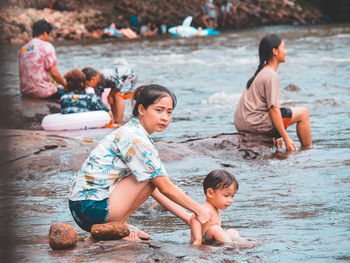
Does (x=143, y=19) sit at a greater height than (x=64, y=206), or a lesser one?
greater

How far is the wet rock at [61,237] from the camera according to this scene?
3.00 m

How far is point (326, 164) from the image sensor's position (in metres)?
Answer: 5.64

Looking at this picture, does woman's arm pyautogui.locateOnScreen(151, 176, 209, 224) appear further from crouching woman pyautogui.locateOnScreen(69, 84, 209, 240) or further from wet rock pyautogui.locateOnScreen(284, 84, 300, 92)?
wet rock pyautogui.locateOnScreen(284, 84, 300, 92)

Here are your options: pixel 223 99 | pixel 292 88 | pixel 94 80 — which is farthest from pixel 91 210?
pixel 292 88

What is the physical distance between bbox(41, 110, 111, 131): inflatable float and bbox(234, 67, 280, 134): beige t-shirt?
80.7 inches

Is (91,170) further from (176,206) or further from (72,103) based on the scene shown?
(72,103)

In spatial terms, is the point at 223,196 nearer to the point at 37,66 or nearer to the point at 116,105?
the point at 116,105

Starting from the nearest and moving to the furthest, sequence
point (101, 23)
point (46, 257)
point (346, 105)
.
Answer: point (46, 257), point (346, 105), point (101, 23)

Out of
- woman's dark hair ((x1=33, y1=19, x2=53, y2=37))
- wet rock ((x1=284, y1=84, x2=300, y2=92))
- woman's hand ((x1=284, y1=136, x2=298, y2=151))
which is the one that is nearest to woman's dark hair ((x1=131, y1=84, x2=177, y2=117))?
woman's hand ((x1=284, y1=136, x2=298, y2=151))

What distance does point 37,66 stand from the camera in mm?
8188

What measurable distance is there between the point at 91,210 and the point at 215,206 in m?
0.78

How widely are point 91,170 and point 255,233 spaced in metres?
1.12

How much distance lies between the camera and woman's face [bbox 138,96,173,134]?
3396mm

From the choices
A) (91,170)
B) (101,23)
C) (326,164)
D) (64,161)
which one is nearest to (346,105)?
(326,164)
